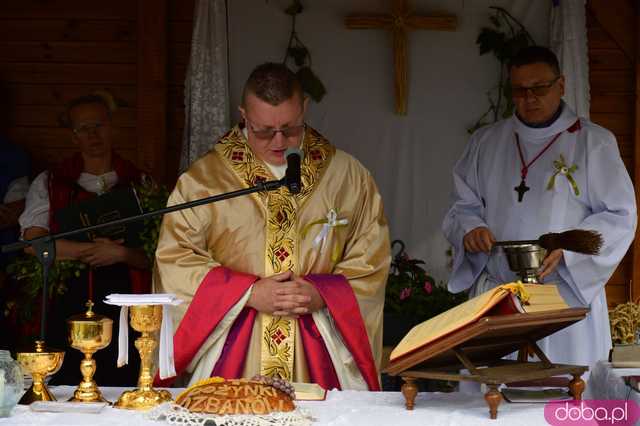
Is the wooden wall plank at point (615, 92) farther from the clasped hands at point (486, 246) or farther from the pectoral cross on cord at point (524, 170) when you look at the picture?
the clasped hands at point (486, 246)

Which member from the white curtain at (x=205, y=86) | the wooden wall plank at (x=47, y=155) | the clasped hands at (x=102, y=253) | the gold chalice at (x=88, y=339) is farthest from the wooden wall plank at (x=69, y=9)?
the gold chalice at (x=88, y=339)

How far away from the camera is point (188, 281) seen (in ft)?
14.2

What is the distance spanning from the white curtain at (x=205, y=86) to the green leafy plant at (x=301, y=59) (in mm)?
428

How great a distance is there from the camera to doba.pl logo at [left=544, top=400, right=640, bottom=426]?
3105mm

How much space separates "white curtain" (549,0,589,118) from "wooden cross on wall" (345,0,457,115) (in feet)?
2.15

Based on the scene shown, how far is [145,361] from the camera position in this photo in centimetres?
346

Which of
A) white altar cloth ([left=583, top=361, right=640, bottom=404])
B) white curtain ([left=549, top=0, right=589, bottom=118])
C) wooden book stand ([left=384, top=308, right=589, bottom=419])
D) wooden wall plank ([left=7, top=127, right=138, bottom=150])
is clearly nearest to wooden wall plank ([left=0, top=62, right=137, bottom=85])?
wooden wall plank ([left=7, top=127, right=138, bottom=150])

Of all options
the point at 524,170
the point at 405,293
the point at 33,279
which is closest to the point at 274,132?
the point at 524,170

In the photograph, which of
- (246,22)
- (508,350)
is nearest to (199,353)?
A: (508,350)

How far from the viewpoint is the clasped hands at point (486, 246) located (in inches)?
197

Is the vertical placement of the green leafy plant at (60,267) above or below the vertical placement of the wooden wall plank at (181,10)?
below

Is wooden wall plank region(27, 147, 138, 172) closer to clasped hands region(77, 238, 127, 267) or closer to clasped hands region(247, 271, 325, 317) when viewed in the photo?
clasped hands region(77, 238, 127, 267)

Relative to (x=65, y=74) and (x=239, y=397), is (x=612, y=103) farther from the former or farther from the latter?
(x=239, y=397)

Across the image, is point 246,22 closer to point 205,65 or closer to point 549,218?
point 205,65
